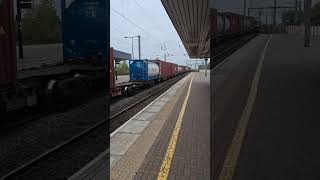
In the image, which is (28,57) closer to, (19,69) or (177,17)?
(19,69)

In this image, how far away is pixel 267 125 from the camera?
29.2 ft

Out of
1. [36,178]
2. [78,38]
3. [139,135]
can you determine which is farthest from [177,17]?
[36,178]

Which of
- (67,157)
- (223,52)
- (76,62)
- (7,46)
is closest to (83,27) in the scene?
(76,62)

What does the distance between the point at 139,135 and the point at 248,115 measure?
3016mm

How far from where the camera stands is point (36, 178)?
675cm

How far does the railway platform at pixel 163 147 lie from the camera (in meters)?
6.54

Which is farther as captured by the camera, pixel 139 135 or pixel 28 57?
pixel 28 57

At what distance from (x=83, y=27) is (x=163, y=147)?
823 centimetres

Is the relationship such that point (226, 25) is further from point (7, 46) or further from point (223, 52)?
point (7, 46)

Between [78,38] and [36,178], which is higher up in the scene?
[78,38]

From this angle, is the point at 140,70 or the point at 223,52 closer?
the point at 140,70

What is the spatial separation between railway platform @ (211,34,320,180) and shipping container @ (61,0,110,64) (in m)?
5.29

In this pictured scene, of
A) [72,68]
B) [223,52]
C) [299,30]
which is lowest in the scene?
[72,68]

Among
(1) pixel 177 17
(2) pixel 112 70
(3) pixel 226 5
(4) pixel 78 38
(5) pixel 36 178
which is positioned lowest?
(5) pixel 36 178
